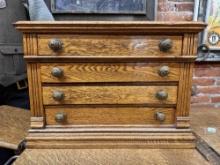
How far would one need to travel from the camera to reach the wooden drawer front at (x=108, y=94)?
0.87 m

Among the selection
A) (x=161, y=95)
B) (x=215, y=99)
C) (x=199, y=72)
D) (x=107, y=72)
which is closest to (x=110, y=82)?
(x=107, y=72)

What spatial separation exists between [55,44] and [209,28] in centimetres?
94

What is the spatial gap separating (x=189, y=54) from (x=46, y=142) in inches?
24.1

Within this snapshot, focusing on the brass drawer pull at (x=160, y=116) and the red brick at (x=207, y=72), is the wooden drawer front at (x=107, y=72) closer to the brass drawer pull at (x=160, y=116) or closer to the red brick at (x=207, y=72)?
the brass drawer pull at (x=160, y=116)

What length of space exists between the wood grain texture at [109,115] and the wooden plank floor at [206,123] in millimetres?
196

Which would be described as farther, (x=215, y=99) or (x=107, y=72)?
(x=215, y=99)

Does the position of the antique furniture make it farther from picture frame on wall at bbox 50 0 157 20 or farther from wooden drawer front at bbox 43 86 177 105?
picture frame on wall at bbox 50 0 157 20

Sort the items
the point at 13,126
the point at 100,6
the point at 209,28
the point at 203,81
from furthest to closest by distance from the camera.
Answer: the point at 203,81
the point at 209,28
the point at 100,6
the point at 13,126

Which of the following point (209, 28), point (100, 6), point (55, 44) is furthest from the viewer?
point (209, 28)

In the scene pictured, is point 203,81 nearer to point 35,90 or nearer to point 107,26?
point 107,26

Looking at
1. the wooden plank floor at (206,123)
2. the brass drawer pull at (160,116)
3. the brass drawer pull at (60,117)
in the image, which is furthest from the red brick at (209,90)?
the brass drawer pull at (60,117)

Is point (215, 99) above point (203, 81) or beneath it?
beneath

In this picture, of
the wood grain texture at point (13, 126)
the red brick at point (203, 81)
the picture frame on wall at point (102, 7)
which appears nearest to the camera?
the wood grain texture at point (13, 126)

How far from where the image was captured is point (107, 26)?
0.81 metres
